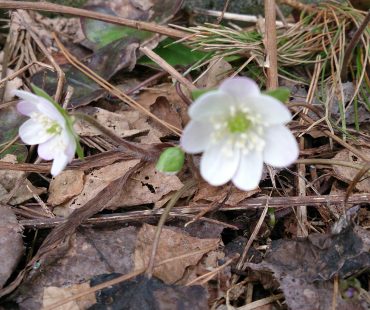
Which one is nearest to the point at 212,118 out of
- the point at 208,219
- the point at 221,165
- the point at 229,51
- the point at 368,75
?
the point at 221,165

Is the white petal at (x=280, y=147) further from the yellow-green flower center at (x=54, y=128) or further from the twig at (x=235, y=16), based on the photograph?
the twig at (x=235, y=16)

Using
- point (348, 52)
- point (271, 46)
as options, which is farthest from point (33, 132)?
point (348, 52)

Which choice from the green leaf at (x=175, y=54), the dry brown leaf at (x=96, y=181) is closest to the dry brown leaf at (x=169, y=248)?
the dry brown leaf at (x=96, y=181)

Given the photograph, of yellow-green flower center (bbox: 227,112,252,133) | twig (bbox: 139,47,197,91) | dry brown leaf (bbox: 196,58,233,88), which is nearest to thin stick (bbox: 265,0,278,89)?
dry brown leaf (bbox: 196,58,233,88)

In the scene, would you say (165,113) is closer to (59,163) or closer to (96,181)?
(96,181)

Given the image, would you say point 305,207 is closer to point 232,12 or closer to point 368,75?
point 368,75

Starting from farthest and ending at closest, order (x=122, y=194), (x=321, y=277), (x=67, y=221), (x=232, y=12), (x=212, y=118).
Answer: (x=232, y=12)
(x=122, y=194)
(x=67, y=221)
(x=321, y=277)
(x=212, y=118)
